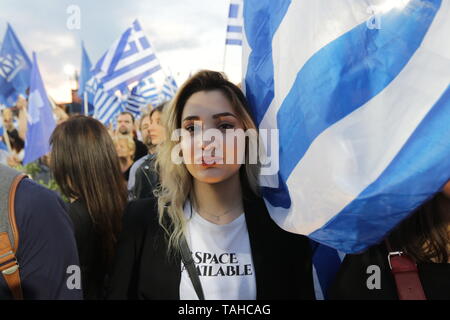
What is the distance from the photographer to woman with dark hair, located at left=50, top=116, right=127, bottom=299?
2324 mm

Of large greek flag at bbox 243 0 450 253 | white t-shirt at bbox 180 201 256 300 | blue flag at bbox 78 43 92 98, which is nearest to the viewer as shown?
large greek flag at bbox 243 0 450 253

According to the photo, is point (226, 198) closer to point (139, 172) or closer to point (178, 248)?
point (178, 248)

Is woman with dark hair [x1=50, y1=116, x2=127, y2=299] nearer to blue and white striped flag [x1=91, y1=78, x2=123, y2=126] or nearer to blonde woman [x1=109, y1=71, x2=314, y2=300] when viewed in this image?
blonde woman [x1=109, y1=71, x2=314, y2=300]

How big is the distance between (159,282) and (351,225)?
792mm

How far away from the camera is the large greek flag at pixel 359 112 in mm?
1190

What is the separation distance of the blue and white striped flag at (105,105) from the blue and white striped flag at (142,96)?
1.16 ft

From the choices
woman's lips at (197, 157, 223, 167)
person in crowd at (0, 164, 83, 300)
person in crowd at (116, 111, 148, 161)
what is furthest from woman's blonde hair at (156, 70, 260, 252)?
person in crowd at (116, 111, 148, 161)

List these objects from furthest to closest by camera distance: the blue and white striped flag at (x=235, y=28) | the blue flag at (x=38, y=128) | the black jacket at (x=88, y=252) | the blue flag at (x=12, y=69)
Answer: the blue flag at (x=12, y=69), the blue flag at (x=38, y=128), the black jacket at (x=88, y=252), the blue and white striped flag at (x=235, y=28)

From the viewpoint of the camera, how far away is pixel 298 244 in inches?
70.0

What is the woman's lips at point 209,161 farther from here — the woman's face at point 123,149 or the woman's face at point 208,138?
the woman's face at point 123,149

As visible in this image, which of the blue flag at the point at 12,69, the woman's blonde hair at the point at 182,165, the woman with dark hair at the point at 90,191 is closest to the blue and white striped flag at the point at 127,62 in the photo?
the blue flag at the point at 12,69
